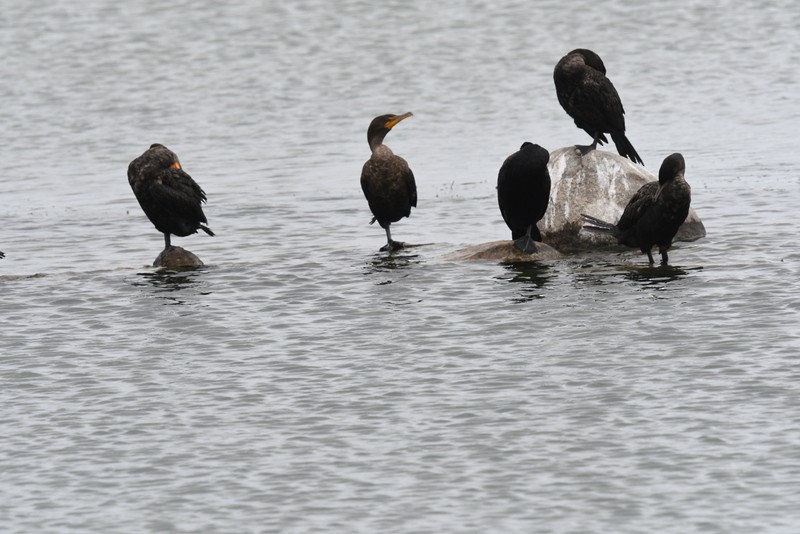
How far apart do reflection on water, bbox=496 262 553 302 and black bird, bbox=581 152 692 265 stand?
0.94m

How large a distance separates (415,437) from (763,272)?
5.64 metres

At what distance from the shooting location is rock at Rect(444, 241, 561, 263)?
15195 millimetres

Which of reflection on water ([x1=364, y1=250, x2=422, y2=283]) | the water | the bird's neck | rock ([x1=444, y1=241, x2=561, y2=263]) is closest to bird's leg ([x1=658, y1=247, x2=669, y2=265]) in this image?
the water

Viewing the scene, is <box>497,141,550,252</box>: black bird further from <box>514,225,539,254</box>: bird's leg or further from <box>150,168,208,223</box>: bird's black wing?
<box>150,168,208,223</box>: bird's black wing

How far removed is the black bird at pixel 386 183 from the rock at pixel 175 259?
2.02 metres

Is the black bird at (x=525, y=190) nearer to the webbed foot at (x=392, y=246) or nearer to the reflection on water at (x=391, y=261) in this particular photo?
the reflection on water at (x=391, y=261)

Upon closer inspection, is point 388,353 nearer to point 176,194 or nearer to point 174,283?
point 174,283

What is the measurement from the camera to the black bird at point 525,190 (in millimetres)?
15055

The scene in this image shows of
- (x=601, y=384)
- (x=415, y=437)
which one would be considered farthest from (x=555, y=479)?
(x=601, y=384)

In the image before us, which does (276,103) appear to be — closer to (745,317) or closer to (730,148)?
(730,148)

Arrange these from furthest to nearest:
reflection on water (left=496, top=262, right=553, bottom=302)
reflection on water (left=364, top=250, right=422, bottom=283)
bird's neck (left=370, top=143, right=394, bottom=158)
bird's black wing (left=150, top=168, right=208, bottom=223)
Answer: bird's neck (left=370, top=143, right=394, bottom=158) → bird's black wing (left=150, top=168, right=208, bottom=223) → reflection on water (left=364, top=250, right=422, bottom=283) → reflection on water (left=496, top=262, right=553, bottom=302)

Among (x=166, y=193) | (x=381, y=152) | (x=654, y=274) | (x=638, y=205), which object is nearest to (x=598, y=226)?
(x=638, y=205)

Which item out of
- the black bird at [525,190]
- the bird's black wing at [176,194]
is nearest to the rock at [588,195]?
the black bird at [525,190]

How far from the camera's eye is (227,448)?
9.37 metres
